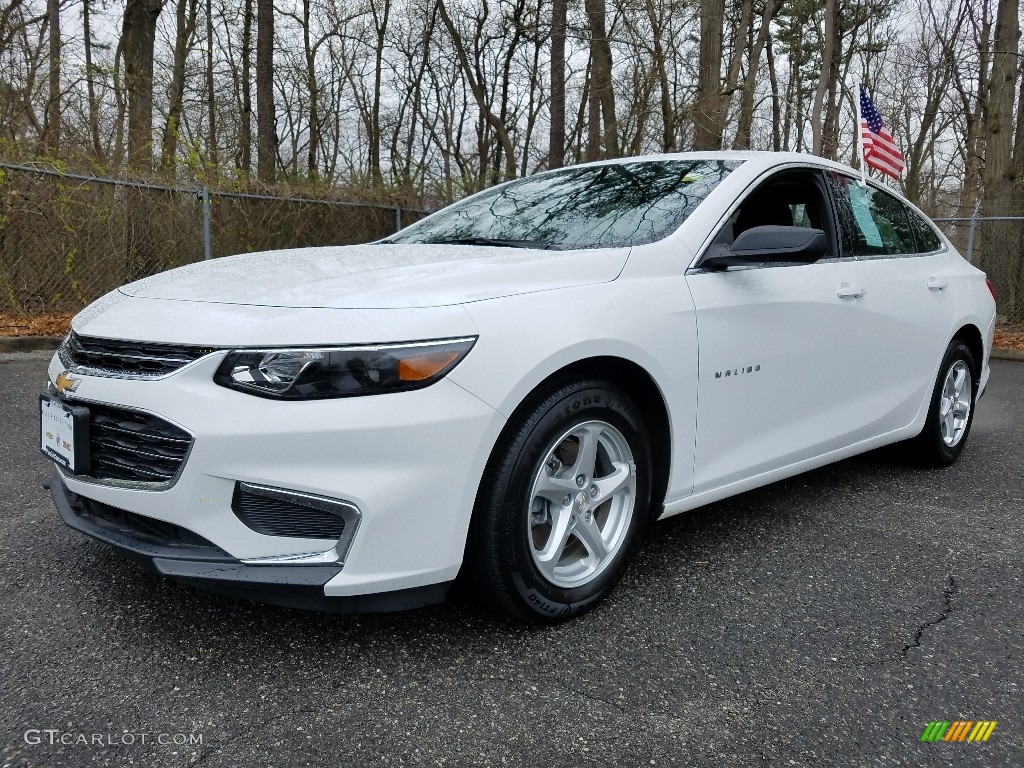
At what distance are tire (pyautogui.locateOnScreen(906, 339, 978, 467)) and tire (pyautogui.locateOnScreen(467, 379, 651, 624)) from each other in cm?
232

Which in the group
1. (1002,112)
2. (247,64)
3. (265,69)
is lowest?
(1002,112)

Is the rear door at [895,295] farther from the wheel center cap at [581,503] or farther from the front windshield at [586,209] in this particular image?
the wheel center cap at [581,503]

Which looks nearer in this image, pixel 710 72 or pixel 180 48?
pixel 710 72

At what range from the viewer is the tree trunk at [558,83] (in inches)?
522

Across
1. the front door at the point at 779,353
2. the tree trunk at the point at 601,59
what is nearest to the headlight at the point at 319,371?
the front door at the point at 779,353

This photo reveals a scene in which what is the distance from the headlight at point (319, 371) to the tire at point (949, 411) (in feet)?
10.4

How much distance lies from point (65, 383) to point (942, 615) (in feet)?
9.06

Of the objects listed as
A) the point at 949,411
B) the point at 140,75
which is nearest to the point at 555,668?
the point at 949,411

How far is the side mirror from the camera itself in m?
2.65

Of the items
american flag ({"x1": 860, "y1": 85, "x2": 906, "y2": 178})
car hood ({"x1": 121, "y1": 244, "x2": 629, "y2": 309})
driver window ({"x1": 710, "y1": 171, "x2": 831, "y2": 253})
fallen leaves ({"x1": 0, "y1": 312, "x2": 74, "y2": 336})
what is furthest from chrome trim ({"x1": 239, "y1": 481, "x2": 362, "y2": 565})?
american flag ({"x1": 860, "y1": 85, "x2": 906, "y2": 178})

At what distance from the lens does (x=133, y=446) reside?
2.05 metres

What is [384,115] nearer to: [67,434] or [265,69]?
[265,69]

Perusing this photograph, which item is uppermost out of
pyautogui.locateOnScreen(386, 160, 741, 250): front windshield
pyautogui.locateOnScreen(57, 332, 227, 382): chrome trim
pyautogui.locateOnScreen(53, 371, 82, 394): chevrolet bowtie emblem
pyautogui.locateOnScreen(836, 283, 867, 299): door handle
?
pyautogui.locateOnScreen(386, 160, 741, 250): front windshield

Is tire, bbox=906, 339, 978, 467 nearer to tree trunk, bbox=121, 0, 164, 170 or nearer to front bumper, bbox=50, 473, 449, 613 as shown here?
front bumper, bbox=50, 473, 449, 613
